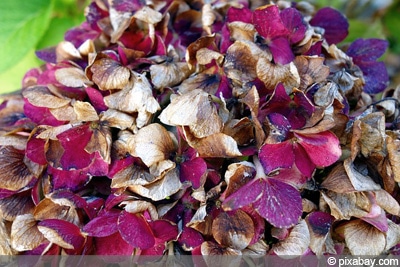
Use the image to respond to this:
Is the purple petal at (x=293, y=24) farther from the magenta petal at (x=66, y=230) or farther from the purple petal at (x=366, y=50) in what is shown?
the magenta petal at (x=66, y=230)

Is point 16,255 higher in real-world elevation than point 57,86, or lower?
lower

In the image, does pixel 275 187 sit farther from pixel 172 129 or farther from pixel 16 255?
pixel 16 255

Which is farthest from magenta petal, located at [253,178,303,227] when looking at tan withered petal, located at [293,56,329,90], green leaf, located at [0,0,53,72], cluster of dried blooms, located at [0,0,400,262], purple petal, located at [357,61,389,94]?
green leaf, located at [0,0,53,72]

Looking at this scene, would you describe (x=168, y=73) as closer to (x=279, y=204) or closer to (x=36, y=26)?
(x=279, y=204)

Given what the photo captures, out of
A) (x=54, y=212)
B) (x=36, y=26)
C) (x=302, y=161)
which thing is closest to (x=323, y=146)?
(x=302, y=161)

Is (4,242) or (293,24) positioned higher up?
(293,24)

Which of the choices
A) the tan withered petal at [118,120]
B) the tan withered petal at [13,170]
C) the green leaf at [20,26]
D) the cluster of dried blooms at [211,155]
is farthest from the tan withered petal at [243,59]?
the green leaf at [20,26]

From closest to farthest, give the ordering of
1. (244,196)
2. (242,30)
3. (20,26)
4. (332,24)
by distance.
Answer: (244,196)
(242,30)
(332,24)
(20,26)

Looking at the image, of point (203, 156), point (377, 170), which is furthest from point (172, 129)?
point (377, 170)
